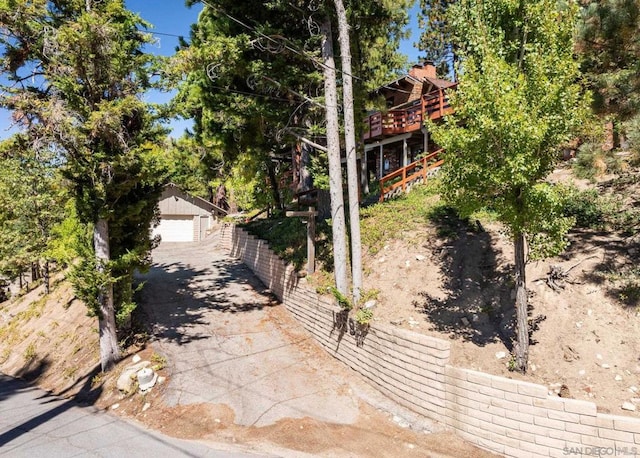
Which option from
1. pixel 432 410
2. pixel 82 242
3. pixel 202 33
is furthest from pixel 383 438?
pixel 202 33

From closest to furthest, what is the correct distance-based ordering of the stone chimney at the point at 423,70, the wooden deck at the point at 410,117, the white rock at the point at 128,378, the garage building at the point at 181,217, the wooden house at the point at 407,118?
the white rock at the point at 128,378, the wooden deck at the point at 410,117, the wooden house at the point at 407,118, the stone chimney at the point at 423,70, the garage building at the point at 181,217

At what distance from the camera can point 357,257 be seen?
809 centimetres

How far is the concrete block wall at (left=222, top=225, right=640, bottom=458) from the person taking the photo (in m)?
4.35

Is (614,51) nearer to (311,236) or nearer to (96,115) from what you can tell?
(311,236)

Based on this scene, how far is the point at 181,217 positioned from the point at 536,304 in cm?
2550

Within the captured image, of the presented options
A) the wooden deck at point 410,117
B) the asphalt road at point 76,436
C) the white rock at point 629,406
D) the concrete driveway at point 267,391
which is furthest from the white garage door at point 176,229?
the white rock at point 629,406

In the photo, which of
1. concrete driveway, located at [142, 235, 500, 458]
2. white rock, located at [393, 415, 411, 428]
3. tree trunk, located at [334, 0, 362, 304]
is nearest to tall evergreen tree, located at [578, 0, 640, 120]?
tree trunk, located at [334, 0, 362, 304]

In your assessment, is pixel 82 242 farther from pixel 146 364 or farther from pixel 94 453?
pixel 94 453

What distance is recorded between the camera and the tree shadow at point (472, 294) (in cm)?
675

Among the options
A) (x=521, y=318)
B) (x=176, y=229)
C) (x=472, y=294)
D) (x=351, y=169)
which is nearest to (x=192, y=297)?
(x=351, y=169)

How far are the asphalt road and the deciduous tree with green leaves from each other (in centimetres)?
557

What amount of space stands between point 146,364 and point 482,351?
7.09 meters

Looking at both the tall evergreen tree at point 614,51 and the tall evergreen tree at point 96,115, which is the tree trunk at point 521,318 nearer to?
the tall evergreen tree at point 614,51

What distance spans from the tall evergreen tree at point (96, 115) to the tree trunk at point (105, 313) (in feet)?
0.07
